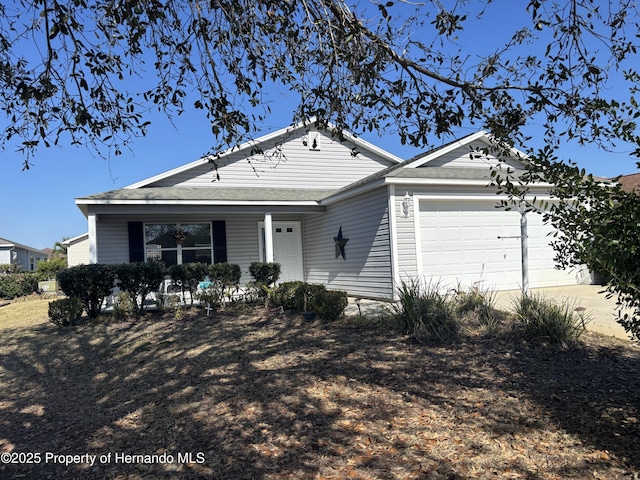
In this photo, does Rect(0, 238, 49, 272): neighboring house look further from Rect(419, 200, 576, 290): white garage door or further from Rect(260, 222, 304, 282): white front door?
Rect(419, 200, 576, 290): white garage door

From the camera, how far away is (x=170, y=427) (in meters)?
3.79

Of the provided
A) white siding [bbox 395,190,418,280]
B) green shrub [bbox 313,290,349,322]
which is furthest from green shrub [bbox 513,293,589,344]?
white siding [bbox 395,190,418,280]

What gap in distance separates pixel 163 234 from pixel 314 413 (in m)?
10.3

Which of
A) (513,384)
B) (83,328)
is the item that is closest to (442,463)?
(513,384)

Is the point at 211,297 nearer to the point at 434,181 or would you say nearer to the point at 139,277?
the point at 139,277

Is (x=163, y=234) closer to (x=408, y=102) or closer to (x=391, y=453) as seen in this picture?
(x=408, y=102)

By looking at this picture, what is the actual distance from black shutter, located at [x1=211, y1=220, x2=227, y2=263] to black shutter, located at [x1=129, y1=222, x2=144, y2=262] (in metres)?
2.05

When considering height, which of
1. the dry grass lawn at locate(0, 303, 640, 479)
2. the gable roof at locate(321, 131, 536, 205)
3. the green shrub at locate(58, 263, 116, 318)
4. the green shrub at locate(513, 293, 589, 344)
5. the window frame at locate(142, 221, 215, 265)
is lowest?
the dry grass lawn at locate(0, 303, 640, 479)

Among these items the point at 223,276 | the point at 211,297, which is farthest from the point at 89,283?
the point at 223,276

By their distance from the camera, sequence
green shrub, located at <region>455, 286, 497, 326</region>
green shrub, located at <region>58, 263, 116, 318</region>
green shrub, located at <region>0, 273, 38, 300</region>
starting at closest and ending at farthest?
green shrub, located at <region>455, 286, 497, 326</region> → green shrub, located at <region>58, 263, 116, 318</region> → green shrub, located at <region>0, 273, 38, 300</region>

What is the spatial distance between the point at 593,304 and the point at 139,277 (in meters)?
8.93

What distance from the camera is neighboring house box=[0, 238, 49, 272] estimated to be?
31906 mm

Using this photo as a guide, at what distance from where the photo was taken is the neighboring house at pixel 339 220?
10492 mm

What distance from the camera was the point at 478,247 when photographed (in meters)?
11.2
